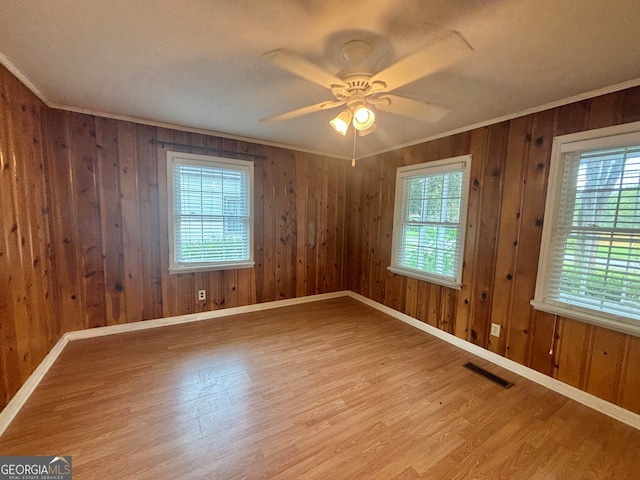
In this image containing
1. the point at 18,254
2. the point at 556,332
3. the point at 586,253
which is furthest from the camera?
the point at 556,332

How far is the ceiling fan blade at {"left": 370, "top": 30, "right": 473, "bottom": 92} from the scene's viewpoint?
145cm

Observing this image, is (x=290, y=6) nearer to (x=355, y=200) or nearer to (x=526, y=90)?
(x=526, y=90)

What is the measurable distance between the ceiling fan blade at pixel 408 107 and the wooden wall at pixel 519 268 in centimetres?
73

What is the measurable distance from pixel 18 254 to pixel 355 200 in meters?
3.78

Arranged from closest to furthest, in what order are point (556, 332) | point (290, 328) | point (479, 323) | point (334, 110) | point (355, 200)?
point (556, 332) → point (334, 110) → point (479, 323) → point (290, 328) → point (355, 200)

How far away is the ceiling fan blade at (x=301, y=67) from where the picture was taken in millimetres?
1600

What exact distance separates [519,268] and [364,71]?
2.19m

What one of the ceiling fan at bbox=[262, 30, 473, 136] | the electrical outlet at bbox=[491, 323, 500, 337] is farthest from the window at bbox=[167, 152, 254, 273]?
the electrical outlet at bbox=[491, 323, 500, 337]

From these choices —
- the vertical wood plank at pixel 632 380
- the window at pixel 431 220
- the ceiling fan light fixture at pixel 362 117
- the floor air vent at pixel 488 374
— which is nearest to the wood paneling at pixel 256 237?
the vertical wood plank at pixel 632 380

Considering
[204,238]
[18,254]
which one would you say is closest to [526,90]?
[204,238]

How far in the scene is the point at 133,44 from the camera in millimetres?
1550

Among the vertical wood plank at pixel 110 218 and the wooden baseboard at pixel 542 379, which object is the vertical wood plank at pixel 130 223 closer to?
the vertical wood plank at pixel 110 218

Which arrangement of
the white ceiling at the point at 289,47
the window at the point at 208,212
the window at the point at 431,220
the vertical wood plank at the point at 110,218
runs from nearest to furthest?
the white ceiling at the point at 289,47, the vertical wood plank at the point at 110,218, the window at the point at 431,220, the window at the point at 208,212

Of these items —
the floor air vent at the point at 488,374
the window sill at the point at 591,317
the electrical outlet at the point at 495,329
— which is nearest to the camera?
the window sill at the point at 591,317
